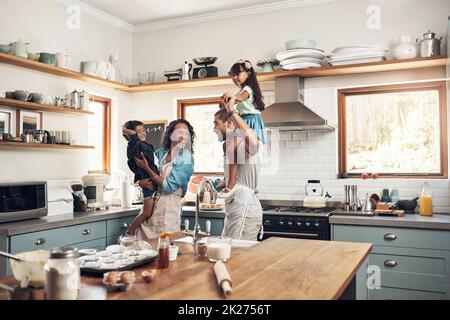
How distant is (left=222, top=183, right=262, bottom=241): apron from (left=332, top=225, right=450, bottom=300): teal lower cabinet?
46.6 inches

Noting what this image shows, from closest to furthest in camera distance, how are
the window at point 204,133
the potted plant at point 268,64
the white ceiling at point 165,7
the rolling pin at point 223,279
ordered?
the rolling pin at point 223,279 → the potted plant at point 268,64 → the white ceiling at point 165,7 → the window at point 204,133

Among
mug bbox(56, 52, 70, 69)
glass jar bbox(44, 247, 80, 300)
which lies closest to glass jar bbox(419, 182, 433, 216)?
glass jar bbox(44, 247, 80, 300)

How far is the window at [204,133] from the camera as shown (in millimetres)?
5332

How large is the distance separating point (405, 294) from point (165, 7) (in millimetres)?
3795

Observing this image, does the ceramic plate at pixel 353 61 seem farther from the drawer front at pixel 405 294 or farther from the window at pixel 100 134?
the window at pixel 100 134

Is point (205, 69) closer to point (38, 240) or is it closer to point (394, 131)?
Result: point (394, 131)

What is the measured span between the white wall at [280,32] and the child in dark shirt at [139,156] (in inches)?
55.1

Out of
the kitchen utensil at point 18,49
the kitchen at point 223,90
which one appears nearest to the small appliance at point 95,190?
the kitchen at point 223,90

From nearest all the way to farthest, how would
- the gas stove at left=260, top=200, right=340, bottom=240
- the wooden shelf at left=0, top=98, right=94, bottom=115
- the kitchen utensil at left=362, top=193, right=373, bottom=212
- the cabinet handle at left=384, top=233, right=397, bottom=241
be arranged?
the cabinet handle at left=384, top=233, right=397, bottom=241 → the wooden shelf at left=0, top=98, right=94, bottom=115 → the gas stove at left=260, top=200, right=340, bottom=240 → the kitchen utensil at left=362, top=193, right=373, bottom=212

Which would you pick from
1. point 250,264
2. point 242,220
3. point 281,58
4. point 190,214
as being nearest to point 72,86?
point 190,214

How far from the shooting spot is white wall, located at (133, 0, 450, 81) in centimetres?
433

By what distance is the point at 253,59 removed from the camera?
198 inches

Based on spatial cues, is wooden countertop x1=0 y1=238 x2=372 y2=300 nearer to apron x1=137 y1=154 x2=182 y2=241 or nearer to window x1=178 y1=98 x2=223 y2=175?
apron x1=137 y1=154 x2=182 y2=241
